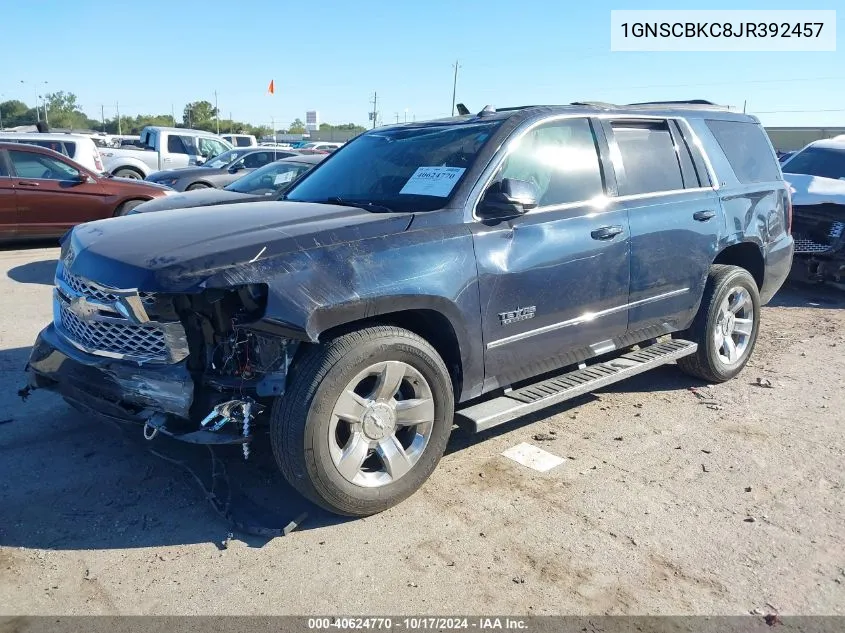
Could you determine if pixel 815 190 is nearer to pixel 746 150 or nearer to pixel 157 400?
pixel 746 150

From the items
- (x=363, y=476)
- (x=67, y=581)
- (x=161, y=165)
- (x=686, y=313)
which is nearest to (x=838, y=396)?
(x=686, y=313)

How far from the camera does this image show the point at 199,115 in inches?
3098

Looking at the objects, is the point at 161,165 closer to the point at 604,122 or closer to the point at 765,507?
the point at 604,122

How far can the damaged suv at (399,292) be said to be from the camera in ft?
10.4

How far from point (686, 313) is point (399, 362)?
8.52 ft

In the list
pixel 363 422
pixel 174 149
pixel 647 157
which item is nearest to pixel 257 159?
pixel 174 149

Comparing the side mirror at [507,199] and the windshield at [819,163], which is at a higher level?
the windshield at [819,163]

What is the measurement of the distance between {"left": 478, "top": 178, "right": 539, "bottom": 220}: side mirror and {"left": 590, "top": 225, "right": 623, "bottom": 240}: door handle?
0.58 m

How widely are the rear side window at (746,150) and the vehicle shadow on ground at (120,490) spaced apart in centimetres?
402

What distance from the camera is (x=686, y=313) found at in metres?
5.07

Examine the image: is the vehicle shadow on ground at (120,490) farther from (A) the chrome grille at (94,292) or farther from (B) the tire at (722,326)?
(B) the tire at (722,326)

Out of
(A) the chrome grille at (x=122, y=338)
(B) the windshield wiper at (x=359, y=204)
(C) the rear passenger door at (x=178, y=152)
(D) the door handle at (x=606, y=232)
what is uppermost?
(C) the rear passenger door at (x=178, y=152)

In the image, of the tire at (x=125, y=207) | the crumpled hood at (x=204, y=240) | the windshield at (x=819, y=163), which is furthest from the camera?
the tire at (x=125, y=207)

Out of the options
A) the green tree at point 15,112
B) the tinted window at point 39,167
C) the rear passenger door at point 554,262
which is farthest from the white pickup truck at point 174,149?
the green tree at point 15,112
